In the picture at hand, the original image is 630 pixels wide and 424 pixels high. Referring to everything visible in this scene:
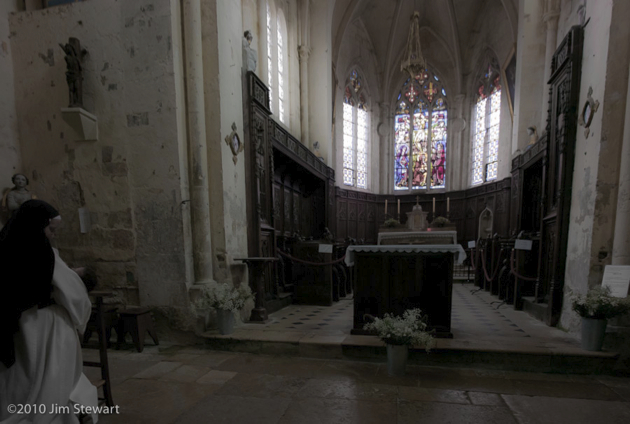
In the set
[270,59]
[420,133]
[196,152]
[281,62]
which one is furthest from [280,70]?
[420,133]

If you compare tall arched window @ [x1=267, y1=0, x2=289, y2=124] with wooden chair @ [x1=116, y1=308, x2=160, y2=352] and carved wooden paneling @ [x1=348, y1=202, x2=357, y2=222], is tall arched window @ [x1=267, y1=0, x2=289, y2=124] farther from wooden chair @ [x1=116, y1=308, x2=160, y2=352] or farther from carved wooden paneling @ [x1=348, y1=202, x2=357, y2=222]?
carved wooden paneling @ [x1=348, y1=202, x2=357, y2=222]

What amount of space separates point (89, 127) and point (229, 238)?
261 cm

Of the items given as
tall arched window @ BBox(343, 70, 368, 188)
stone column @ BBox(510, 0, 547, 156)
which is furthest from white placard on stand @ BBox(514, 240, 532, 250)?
tall arched window @ BBox(343, 70, 368, 188)

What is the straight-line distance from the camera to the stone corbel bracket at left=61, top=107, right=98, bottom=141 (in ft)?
14.9

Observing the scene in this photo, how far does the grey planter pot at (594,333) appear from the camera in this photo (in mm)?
3600

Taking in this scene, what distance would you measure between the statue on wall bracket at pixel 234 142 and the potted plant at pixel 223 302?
209 centimetres

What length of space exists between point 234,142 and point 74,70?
240 centimetres

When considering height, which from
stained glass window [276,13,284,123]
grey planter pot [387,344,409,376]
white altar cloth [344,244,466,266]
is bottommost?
grey planter pot [387,344,409,376]

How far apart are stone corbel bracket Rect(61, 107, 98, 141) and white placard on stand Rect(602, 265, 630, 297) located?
7046mm

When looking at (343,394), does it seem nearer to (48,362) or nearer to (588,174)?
(48,362)

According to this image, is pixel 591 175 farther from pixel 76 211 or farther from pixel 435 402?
pixel 76 211

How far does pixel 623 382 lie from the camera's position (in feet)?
10.9

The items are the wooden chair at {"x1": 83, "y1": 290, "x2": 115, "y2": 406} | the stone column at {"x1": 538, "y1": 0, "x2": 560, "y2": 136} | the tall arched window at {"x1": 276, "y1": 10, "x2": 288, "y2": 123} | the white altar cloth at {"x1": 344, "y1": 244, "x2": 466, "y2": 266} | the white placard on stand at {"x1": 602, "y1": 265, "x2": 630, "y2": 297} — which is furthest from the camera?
the tall arched window at {"x1": 276, "y1": 10, "x2": 288, "y2": 123}

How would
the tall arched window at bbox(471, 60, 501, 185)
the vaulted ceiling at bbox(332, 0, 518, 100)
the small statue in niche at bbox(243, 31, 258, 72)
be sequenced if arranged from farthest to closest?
1. the vaulted ceiling at bbox(332, 0, 518, 100)
2. the tall arched window at bbox(471, 60, 501, 185)
3. the small statue in niche at bbox(243, 31, 258, 72)
